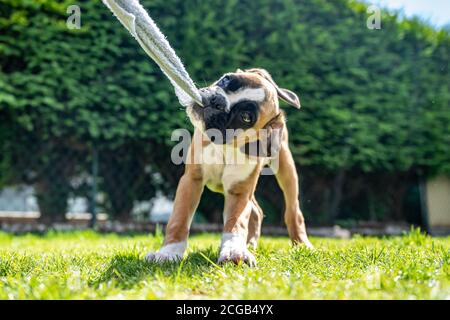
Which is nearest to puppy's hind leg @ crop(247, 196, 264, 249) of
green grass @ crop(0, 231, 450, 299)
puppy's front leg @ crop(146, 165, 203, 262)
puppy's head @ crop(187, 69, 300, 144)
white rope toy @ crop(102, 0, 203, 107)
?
green grass @ crop(0, 231, 450, 299)

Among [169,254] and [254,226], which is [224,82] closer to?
[169,254]

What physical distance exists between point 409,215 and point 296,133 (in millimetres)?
2270

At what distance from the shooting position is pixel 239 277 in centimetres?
186

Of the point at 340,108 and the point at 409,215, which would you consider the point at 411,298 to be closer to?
the point at 340,108

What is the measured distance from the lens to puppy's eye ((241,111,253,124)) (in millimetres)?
2385

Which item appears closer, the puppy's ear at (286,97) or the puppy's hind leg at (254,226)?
the puppy's ear at (286,97)

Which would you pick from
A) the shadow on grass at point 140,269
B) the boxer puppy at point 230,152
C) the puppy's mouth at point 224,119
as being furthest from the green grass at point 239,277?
the puppy's mouth at point 224,119

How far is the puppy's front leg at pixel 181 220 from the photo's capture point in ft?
8.08

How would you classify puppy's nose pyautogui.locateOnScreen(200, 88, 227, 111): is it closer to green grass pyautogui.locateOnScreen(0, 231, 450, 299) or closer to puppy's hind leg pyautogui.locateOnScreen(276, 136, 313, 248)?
green grass pyautogui.locateOnScreen(0, 231, 450, 299)

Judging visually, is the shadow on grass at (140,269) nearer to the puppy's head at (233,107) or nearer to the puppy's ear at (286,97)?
the puppy's head at (233,107)

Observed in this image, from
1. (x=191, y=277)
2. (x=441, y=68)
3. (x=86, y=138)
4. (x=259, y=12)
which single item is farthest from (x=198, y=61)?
(x=191, y=277)

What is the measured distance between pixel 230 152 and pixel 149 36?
82 centimetres

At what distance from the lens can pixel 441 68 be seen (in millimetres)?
7074

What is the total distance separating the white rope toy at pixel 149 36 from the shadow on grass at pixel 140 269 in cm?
73
